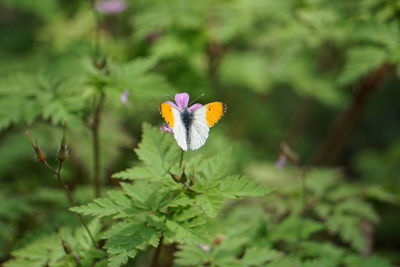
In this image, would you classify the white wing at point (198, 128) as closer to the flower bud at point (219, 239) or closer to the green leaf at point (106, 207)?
the green leaf at point (106, 207)

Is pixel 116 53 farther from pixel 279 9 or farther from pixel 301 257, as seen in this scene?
pixel 301 257

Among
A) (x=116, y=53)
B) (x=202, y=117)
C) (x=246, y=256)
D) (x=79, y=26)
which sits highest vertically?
(x=79, y=26)

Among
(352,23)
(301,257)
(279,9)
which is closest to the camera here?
(301,257)

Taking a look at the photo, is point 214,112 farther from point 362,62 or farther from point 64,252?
point 362,62

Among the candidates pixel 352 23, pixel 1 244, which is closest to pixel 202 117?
pixel 1 244

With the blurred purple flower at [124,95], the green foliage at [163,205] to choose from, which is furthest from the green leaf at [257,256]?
the blurred purple flower at [124,95]

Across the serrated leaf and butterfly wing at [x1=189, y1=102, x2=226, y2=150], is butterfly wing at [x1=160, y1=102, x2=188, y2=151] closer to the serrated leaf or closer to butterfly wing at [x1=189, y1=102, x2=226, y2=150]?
butterfly wing at [x1=189, y1=102, x2=226, y2=150]

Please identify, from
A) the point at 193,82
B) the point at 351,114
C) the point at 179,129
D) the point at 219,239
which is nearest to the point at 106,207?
the point at 179,129
